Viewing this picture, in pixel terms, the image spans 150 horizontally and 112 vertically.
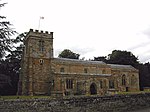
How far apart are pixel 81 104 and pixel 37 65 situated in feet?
48.0

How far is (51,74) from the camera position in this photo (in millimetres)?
39750

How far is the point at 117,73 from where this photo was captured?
5059 centimetres

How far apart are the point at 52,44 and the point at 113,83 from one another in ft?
57.9

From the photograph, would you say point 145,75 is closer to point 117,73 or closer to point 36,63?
point 117,73

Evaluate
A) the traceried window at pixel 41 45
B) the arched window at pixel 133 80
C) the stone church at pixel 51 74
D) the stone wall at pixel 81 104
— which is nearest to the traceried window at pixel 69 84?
the stone church at pixel 51 74

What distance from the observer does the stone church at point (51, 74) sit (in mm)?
38500

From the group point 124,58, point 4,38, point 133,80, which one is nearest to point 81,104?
point 4,38

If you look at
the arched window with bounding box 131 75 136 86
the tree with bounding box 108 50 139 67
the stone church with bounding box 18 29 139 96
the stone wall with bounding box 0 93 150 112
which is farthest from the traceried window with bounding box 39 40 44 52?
the tree with bounding box 108 50 139 67

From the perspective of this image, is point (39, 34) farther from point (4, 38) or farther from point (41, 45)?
point (4, 38)

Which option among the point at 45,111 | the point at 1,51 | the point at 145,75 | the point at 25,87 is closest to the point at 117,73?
the point at 145,75

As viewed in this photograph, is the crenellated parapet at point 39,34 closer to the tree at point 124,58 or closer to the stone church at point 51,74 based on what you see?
the stone church at point 51,74

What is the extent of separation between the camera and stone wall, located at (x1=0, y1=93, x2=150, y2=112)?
2494 cm

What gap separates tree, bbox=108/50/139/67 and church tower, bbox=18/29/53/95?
97.4 ft

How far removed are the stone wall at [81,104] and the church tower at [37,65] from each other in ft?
37.8
